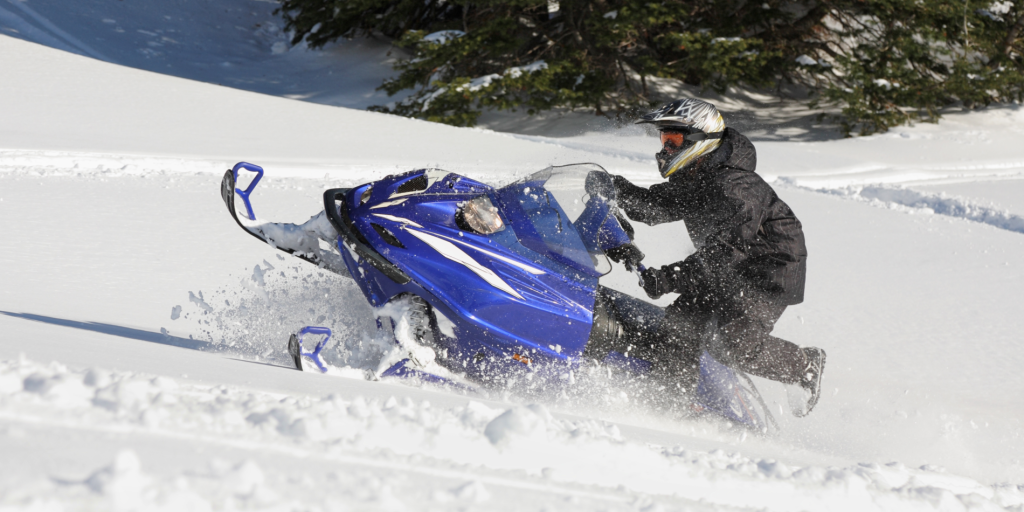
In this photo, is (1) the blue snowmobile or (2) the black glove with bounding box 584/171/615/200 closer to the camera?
(1) the blue snowmobile

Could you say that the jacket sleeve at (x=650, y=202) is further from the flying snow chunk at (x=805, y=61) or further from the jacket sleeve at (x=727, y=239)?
the flying snow chunk at (x=805, y=61)

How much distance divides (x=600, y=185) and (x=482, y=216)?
1.94 feet

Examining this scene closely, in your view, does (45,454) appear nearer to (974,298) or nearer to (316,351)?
(316,351)

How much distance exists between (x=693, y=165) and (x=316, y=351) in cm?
183

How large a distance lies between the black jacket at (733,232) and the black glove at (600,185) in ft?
1.13

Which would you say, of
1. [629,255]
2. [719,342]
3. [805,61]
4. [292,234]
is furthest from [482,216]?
[805,61]

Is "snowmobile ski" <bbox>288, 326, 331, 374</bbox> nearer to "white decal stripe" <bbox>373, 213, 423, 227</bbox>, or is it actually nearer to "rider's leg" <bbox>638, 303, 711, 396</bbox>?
"white decal stripe" <bbox>373, 213, 423, 227</bbox>

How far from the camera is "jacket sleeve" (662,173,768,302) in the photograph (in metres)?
3.22

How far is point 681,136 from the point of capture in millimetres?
3348

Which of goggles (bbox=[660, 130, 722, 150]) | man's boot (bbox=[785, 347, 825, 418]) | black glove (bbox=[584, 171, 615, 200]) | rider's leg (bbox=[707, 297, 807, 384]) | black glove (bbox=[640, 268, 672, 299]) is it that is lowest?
man's boot (bbox=[785, 347, 825, 418])

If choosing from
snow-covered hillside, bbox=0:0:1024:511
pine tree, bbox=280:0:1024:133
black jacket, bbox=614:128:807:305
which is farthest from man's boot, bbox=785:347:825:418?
pine tree, bbox=280:0:1024:133

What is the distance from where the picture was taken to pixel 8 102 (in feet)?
26.2

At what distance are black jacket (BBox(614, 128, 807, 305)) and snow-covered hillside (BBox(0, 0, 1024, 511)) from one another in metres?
0.67

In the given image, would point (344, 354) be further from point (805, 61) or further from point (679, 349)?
point (805, 61)
